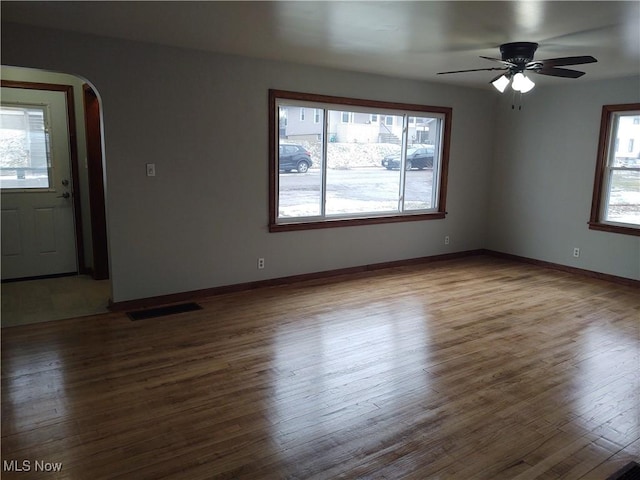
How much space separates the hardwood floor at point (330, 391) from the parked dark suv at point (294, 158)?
1.47 metres

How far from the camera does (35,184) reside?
17.1ft

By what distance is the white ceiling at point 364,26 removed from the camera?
116 inches

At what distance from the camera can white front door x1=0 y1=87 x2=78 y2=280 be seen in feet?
16.4

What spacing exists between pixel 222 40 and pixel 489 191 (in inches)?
182

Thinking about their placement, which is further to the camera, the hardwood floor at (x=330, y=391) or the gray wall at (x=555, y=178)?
the gray wall at (x=555, y=178)

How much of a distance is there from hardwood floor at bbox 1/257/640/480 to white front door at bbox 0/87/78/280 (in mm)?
1647

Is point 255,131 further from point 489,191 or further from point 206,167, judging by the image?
point 489,191

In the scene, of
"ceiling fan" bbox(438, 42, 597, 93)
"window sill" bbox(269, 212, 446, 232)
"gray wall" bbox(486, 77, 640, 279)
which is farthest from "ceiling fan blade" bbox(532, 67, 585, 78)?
"window sill" bbox(269, 212, 446, 232)

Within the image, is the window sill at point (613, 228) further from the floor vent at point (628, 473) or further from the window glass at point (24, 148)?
the window glass at point (24, 148)

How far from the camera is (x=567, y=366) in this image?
11.1 feet

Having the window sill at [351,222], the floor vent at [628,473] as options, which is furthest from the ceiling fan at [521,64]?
the floor vent at [628,473]

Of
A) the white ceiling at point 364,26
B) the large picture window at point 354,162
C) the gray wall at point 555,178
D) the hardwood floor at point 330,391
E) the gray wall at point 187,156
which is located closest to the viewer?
the hardwood floor at point 330,391

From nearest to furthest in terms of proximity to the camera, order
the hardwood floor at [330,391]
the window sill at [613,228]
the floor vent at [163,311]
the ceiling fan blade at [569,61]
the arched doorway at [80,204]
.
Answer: the hardwood floor at [330,391]
the ceiling fan blade at [569,61]
the floor vent at [163,311]
the arched doorway at [80,204]
the window sill at [613,228]

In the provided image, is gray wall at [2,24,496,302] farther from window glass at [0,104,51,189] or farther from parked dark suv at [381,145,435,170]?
window glass at [0,104,51,189]
